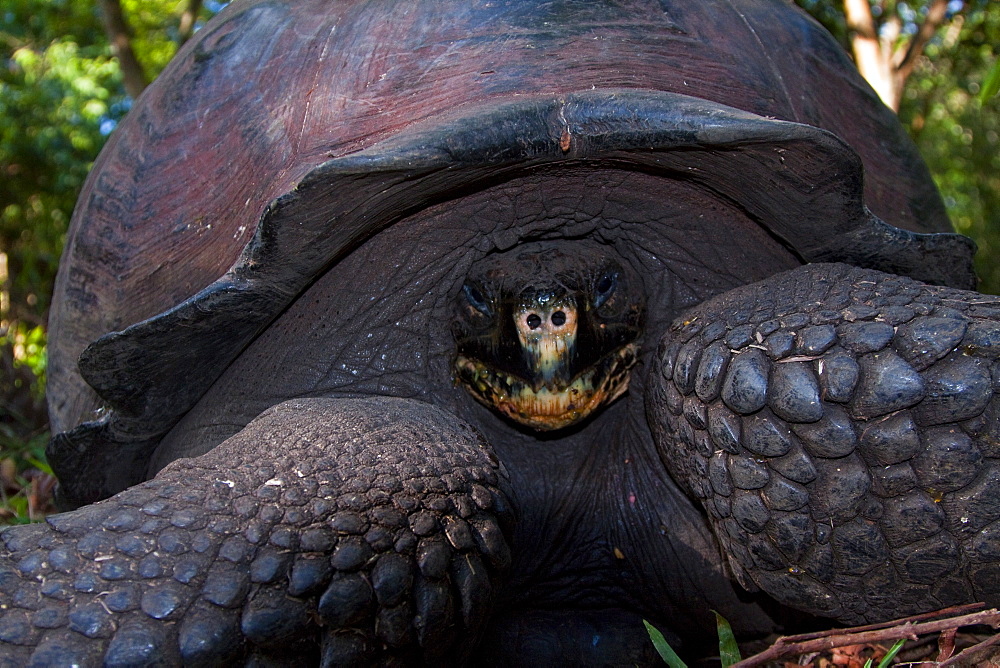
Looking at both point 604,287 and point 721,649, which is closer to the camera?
point 721,649

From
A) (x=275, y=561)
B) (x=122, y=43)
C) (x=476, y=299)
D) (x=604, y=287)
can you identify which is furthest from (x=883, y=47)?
(x=275, y=561)

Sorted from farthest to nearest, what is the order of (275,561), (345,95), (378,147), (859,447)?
1. (345,95)
2. (378,147)
3. (859,447)
4. (275,561)

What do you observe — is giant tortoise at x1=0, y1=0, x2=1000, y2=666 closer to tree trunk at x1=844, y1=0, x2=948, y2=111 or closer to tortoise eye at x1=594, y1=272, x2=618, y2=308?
tortoise eye at x1=594, y1=272, x2=618, y2=308

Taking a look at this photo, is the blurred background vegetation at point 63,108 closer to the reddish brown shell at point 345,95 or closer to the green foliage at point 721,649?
the reddish brown shell at point 345,95

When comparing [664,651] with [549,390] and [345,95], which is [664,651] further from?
[345,95]

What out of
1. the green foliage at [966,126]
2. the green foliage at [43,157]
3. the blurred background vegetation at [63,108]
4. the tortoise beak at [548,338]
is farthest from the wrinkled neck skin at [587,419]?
the green foliage at [966,126]

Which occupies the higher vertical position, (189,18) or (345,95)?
(189,18)

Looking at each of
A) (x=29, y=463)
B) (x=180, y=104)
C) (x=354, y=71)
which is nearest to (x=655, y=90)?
(x=354, y=71)
